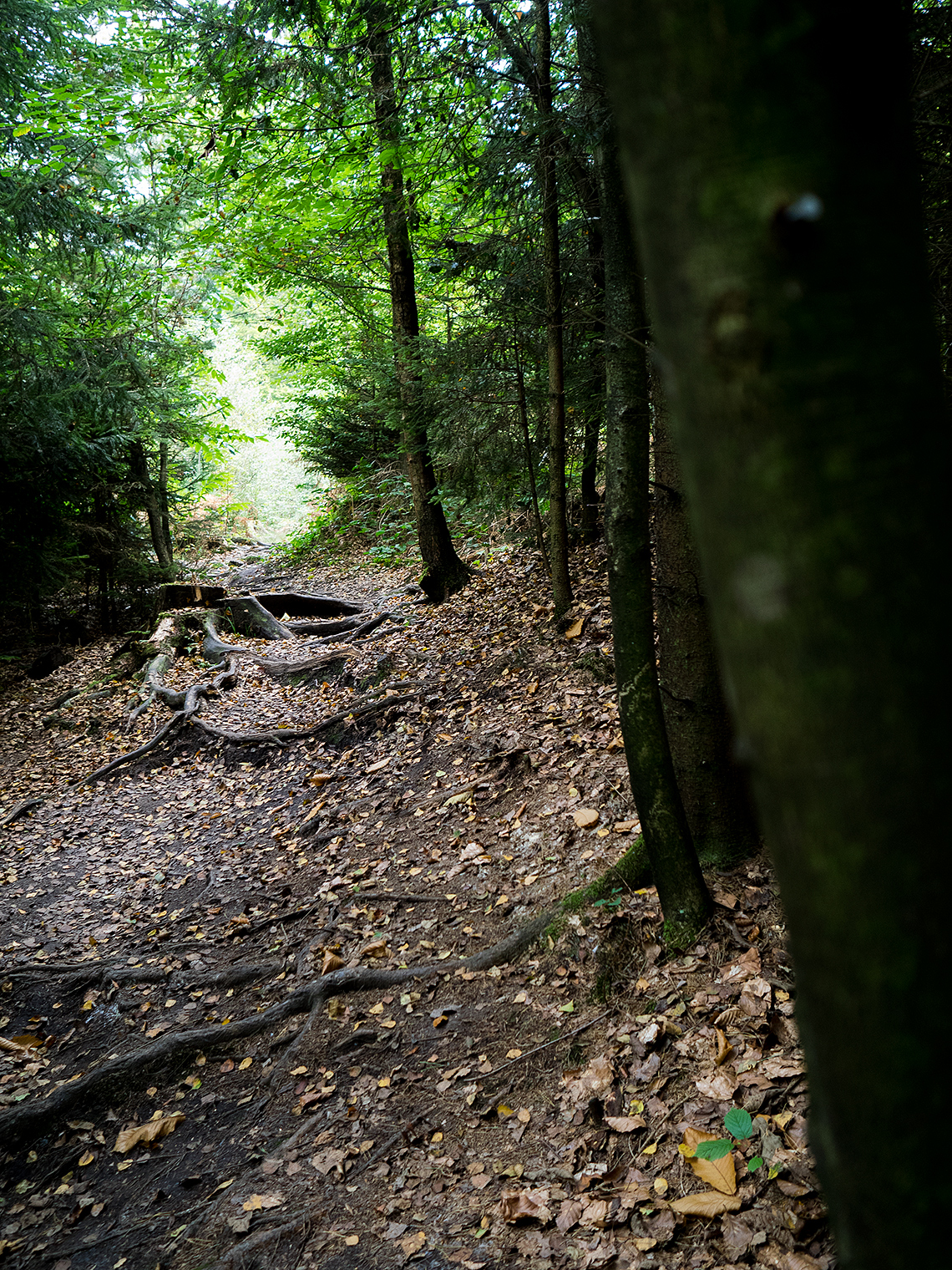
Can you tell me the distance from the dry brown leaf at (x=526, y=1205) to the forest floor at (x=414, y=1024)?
10mm

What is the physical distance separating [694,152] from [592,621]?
6.47 m

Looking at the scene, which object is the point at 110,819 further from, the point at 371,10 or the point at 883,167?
the point at 883,167

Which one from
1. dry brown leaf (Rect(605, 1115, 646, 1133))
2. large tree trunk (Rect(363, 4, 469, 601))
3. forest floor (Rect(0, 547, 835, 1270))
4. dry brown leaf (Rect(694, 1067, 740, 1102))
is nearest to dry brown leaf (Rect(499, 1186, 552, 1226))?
forest floor (Rect(0, 547, 835, 1270))

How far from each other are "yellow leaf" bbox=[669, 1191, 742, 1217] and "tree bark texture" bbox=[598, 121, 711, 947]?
107cm

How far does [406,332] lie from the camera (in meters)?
9.89

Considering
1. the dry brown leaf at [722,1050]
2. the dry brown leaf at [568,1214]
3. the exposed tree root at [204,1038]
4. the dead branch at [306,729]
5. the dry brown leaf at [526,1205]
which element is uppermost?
the dead branch at [306,729]

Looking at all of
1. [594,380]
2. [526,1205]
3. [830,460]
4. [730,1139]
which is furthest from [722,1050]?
[594,380]

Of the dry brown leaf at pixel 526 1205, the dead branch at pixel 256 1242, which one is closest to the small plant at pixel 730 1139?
the dry brown leaf at pixel 526 1205

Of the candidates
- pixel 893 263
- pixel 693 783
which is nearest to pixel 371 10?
pixel 693 783

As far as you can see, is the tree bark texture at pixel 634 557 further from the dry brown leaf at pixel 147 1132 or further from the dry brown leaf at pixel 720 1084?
the dry brown leaf at pixel 147 1132

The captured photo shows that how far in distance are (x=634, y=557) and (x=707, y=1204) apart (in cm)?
246

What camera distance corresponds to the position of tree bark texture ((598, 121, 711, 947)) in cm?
319

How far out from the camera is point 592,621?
23.5 ft

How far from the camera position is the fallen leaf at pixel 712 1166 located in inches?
97.4
